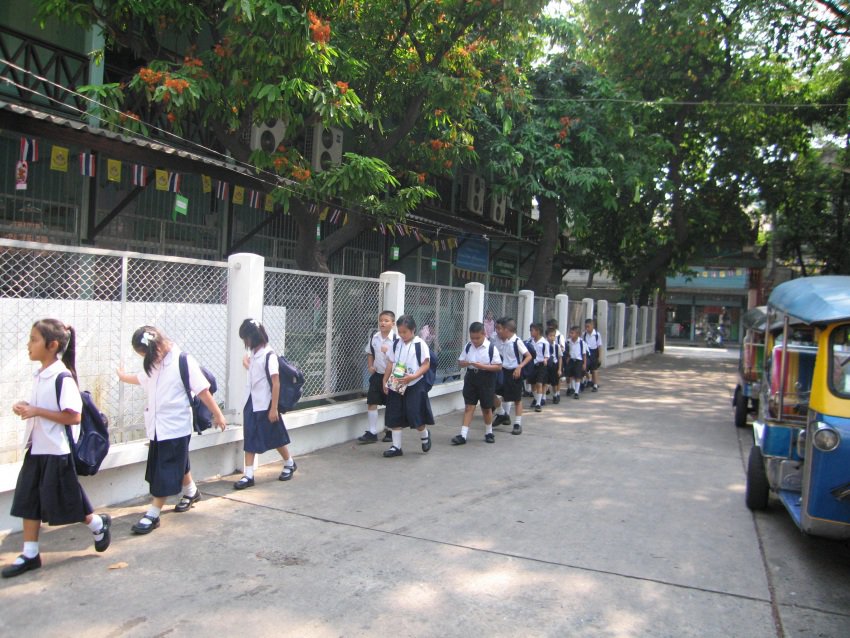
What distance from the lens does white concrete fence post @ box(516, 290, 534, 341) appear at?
1302 centimetres

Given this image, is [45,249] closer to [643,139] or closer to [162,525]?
[162,525]

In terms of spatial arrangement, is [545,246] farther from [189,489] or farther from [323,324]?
[189,489]

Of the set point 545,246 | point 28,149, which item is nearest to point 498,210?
point 545,246

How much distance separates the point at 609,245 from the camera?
74.2 feet

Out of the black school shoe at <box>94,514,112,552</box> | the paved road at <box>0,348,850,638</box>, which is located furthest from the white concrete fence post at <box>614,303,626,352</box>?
the black school shoe at <box>94,514,112,552</box>

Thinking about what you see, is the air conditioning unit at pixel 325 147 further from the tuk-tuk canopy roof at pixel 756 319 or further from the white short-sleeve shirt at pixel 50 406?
the white short-sleeve shirt at pixel 50 406

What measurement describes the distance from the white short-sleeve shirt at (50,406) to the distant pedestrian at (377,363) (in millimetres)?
4103

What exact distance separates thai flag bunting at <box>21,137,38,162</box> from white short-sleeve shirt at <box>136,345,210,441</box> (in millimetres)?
4299

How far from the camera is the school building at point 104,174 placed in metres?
7.73

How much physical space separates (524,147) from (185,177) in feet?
21.3

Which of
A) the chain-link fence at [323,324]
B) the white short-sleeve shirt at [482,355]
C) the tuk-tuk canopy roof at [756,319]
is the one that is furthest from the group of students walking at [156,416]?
the tuk-tuk canopy roof at [756,319]

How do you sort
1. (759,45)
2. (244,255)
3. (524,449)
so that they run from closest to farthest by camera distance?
(244,255)
(524,449)
(759,45)

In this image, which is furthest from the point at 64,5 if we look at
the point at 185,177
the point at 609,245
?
the point at 609,245

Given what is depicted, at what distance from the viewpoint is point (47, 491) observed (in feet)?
12.8
